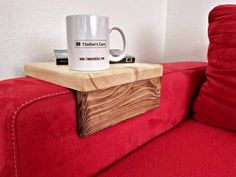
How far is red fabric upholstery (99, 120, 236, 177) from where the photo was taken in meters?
0.49

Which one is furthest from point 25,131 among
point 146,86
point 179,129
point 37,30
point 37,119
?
point 179,129

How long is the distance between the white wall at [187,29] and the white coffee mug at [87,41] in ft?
2.57

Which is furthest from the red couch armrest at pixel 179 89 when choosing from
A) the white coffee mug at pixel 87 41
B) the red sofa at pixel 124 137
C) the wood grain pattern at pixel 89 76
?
the white coffee mug at pixel 87 41

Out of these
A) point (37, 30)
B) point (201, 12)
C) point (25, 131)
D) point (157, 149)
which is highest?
point (201, 12)

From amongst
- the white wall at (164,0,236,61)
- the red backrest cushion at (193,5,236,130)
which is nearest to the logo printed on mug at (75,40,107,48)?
the red backrest cushion at (193,5,236,130)

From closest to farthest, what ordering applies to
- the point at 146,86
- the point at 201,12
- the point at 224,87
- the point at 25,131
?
1. the point at 25,131
2. the point at 146,86
3. the point at 224,87
4. the point at 201,12

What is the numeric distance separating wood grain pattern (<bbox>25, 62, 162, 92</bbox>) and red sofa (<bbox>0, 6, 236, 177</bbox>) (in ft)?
0.07

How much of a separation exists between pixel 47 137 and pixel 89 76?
0.45ft

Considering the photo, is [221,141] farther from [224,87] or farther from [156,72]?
[156,72]

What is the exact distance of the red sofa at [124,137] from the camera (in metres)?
0.35

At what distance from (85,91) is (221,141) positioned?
470mm

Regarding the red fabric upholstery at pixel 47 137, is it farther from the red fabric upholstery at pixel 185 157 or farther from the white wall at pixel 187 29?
the white wall at pixel 187 29

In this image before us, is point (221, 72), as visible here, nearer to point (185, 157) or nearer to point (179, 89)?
point (179, 89)

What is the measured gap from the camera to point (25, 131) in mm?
342
